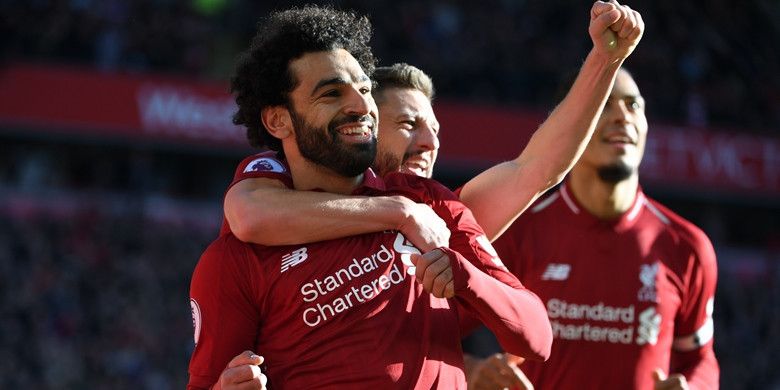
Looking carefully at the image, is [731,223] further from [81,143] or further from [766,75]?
[81,143]

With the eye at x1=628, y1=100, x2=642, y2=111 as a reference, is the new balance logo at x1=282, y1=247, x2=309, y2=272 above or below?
below

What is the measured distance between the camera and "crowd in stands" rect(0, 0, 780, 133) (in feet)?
64.3

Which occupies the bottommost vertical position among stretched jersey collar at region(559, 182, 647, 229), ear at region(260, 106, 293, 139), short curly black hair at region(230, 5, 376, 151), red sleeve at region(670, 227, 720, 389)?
red sleeve at region(670, 227, 720, 389)

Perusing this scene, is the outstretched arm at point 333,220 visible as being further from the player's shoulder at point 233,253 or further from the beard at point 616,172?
the beard at point 616,172

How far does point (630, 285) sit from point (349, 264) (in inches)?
89.8

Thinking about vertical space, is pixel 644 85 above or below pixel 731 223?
above

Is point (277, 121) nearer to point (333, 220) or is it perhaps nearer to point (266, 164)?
Answer: point (266, 164)

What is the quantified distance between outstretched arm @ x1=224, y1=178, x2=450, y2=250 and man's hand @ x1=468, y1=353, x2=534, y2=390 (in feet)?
4.22

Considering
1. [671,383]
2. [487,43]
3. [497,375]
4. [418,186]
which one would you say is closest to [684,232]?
[671,383]

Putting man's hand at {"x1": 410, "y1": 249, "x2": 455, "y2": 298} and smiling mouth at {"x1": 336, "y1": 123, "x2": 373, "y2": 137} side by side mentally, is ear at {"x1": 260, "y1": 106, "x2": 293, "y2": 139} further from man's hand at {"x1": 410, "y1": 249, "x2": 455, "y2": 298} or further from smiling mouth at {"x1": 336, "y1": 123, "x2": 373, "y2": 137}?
man's hand at {"x1": 410, "y1": 249, "x2": 455, "y2": 298}

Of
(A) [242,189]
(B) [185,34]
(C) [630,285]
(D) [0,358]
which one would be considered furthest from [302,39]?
(B) [185,34]

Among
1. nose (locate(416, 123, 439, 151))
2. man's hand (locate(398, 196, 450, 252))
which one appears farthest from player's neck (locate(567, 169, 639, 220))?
man's hand (locate(398, 196, 450, 252))

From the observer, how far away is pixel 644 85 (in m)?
21.7

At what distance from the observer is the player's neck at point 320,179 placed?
392cm
